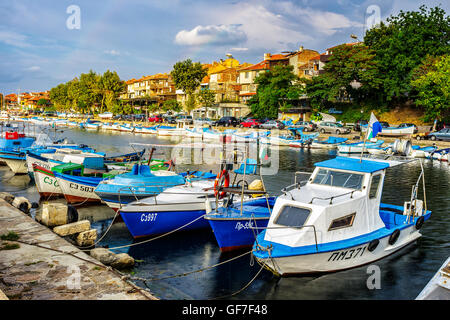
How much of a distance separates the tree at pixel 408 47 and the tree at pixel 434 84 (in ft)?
7.55

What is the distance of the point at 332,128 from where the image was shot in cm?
5622

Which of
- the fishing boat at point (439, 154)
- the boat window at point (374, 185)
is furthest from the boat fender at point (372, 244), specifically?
the fishing boat at point (439, 154)

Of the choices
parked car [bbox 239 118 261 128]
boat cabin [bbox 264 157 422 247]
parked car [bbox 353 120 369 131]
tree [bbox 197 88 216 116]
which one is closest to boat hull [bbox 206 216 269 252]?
boat cabin [bbox 264 157 422 247]

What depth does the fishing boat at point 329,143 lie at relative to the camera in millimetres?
48062

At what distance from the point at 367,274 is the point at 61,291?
8.65 m

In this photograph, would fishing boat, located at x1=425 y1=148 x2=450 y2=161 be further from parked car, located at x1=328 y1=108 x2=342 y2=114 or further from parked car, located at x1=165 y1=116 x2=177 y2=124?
parked car, located at x1=165 y1=116 x2=177 y2=124

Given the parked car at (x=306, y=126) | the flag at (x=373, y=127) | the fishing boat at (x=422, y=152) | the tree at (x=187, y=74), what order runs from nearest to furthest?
1. the flag at (x=373, y=127)
2. the fishing boat at (x=422, y=152)
3. the parked car at (x=306, y=126)
4. the tree at (x=187, y=74)

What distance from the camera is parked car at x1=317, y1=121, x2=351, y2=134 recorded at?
55.2 m

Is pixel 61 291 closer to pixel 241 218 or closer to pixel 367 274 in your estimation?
pixel 241 218

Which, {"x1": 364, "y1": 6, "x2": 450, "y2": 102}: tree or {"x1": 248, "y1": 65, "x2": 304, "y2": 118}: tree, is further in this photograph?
{"x1": 248, "y1": 65, "x2": 304, "y2": 118}: tree

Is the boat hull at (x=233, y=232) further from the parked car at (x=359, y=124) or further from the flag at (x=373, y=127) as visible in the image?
the parked car at (x=359, y=124)

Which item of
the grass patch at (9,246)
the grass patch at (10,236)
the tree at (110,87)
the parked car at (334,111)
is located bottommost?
the grass patch at (9,246)

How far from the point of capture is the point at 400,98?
190 ft
